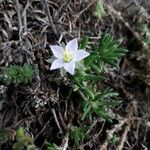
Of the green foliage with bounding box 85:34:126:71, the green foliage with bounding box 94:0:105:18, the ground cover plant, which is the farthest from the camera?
the green foliage with bounding box 94:0:105:18

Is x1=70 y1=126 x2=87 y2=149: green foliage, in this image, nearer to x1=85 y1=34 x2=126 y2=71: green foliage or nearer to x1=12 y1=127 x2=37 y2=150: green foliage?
x1=12 y1=127 x2=37 y2=150: green foliage

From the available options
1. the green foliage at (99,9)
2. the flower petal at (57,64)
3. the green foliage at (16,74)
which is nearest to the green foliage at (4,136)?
the green foliage at (16,74)

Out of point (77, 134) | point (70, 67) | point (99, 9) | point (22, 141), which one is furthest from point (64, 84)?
point (99, 9)

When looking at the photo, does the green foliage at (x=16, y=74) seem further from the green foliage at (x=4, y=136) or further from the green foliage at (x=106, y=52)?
the green foliage at (x=106, y=52)

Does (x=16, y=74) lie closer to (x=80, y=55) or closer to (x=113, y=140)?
(x=80, y=55)

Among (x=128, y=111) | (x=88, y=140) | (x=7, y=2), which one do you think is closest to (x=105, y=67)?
(x=128, y=111)

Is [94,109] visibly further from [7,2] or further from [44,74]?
[7,2]

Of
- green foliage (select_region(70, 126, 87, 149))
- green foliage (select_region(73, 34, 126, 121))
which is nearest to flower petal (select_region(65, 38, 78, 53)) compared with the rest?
green foliage (select_region(73, 34, 126, 121))
